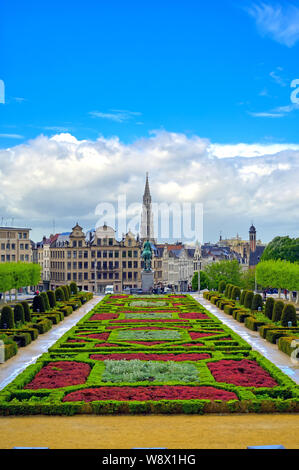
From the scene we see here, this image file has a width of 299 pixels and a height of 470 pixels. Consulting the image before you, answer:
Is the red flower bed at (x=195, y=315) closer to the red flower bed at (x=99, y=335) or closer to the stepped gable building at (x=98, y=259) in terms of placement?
the red flower bed at (x=99, y=335)

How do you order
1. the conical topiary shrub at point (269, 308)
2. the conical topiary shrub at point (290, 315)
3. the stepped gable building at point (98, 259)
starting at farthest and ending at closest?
the stepped gable building at point (98, 259) → the conical topiary shrub at point (269, 308) → the conical topiary shrub at point (290, 315)

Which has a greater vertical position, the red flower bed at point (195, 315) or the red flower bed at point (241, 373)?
the red flower bed at point (195, 315)

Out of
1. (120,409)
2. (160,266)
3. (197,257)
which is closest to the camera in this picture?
(120,409)

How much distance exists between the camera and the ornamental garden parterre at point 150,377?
2067 cm

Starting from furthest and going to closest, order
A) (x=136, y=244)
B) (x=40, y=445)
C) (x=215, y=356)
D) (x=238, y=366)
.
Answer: (x=136, y=244)
(x=215, y=356)
(x=238, y=366)
(x=40, y=445)

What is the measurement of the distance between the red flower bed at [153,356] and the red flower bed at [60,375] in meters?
1.91

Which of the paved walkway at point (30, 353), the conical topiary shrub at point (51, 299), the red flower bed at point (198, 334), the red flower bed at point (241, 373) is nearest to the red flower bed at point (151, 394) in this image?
the red flower bed at point (241, 373)

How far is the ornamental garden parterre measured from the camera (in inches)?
814

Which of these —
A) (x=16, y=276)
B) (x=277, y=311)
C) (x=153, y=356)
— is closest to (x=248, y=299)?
(x=277, y=311)
